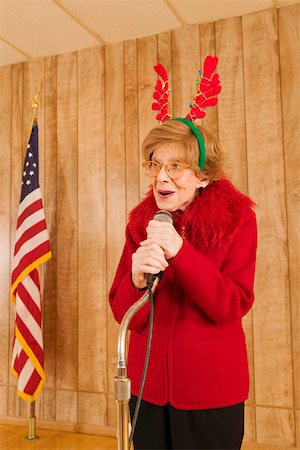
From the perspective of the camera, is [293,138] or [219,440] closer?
[219,440]

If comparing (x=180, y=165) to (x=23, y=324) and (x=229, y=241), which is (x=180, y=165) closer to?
(x=229, y=241)

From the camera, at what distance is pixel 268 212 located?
2.58 m

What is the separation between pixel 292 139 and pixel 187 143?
4.82 ft

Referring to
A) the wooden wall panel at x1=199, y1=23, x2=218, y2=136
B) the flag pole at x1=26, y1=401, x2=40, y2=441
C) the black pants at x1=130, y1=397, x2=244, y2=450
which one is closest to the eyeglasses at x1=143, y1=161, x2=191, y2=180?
the black pants at x1=130, y1=397, x2=244, y2=450

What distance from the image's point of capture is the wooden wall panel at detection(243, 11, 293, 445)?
2.50 metres

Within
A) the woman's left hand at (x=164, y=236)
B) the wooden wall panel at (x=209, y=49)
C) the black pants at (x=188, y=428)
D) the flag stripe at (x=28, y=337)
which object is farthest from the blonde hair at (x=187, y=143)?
the flag stripe at (x=28, y=337)

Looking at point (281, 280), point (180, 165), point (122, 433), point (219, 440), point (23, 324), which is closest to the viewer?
point (122, 433)

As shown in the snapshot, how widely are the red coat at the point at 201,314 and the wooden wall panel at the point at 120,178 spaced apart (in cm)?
133

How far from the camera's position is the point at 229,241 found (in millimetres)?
1247

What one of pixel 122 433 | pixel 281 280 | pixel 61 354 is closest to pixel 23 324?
pixel 61 354

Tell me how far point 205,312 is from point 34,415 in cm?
211

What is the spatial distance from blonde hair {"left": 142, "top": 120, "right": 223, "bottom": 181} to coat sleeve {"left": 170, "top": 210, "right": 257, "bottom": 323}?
0.62 feet

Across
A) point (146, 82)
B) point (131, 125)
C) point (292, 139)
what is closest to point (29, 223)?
point (131, 125)

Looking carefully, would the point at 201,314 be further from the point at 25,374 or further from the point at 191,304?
the point at 25,374
